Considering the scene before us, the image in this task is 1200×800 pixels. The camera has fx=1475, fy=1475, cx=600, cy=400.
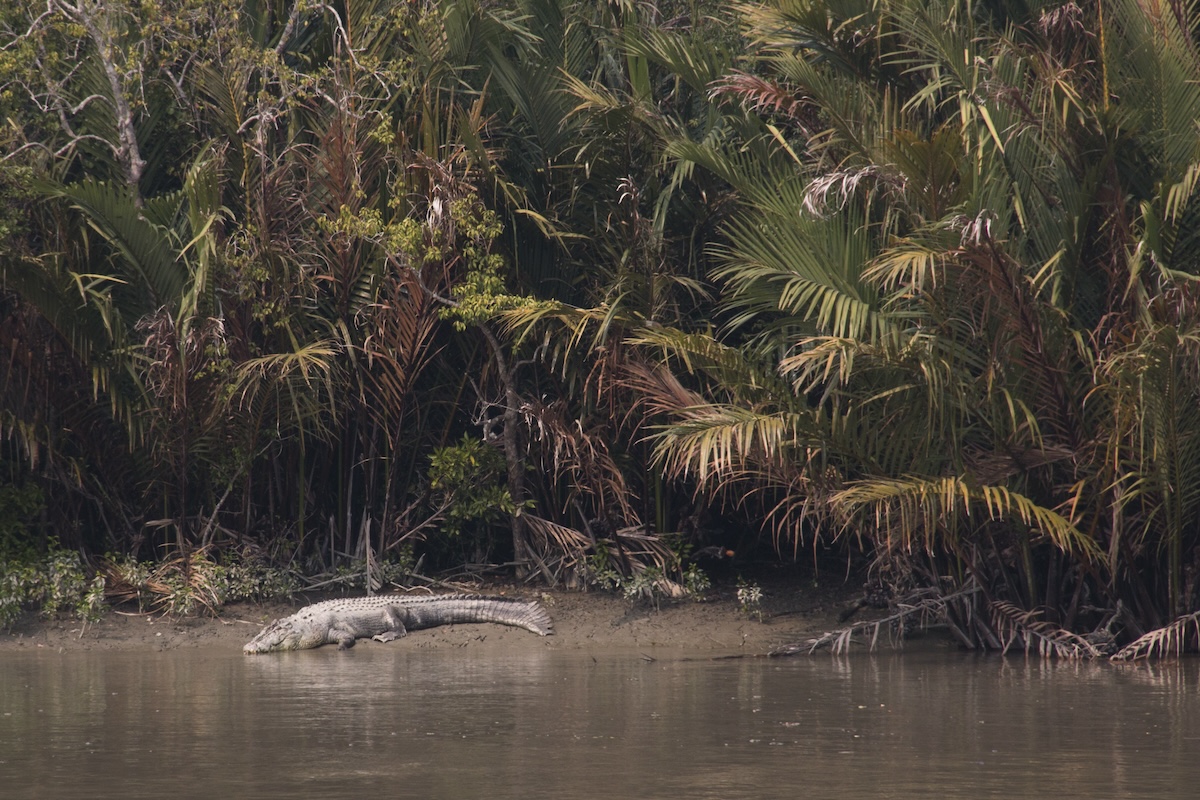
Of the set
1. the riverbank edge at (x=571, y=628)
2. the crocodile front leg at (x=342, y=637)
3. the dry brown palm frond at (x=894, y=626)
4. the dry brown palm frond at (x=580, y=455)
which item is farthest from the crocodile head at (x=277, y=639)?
the dry brown palm frond at (x=894, y=626)

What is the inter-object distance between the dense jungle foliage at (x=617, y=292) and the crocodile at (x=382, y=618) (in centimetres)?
74

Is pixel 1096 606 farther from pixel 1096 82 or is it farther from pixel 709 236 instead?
pixel 709 236

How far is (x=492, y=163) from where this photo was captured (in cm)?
1080

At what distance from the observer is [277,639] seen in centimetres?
1021

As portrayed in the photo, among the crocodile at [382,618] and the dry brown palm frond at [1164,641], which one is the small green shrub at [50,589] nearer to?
the crocodile at [382,618]

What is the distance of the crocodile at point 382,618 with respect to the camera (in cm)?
1030

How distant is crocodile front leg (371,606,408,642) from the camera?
10633mm

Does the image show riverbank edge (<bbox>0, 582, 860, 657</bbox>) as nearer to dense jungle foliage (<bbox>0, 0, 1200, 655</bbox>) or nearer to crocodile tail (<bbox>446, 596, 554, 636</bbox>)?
crocodile tail (<bbox>446, 596, 554, 636</bbox>)

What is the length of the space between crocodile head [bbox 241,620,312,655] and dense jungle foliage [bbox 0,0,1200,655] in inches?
46.6

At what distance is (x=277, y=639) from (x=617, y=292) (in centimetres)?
341

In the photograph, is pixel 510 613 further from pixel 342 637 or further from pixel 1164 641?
pixel 1164 641

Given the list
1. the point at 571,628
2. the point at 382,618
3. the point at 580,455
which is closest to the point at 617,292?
the point at 580,455

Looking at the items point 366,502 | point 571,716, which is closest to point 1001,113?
point 571,716

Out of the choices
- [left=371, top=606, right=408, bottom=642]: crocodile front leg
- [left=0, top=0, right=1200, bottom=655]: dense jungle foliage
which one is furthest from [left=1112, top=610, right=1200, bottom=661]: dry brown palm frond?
[left=371, top=606, right=408, bottom=642]: crocodile front leg
